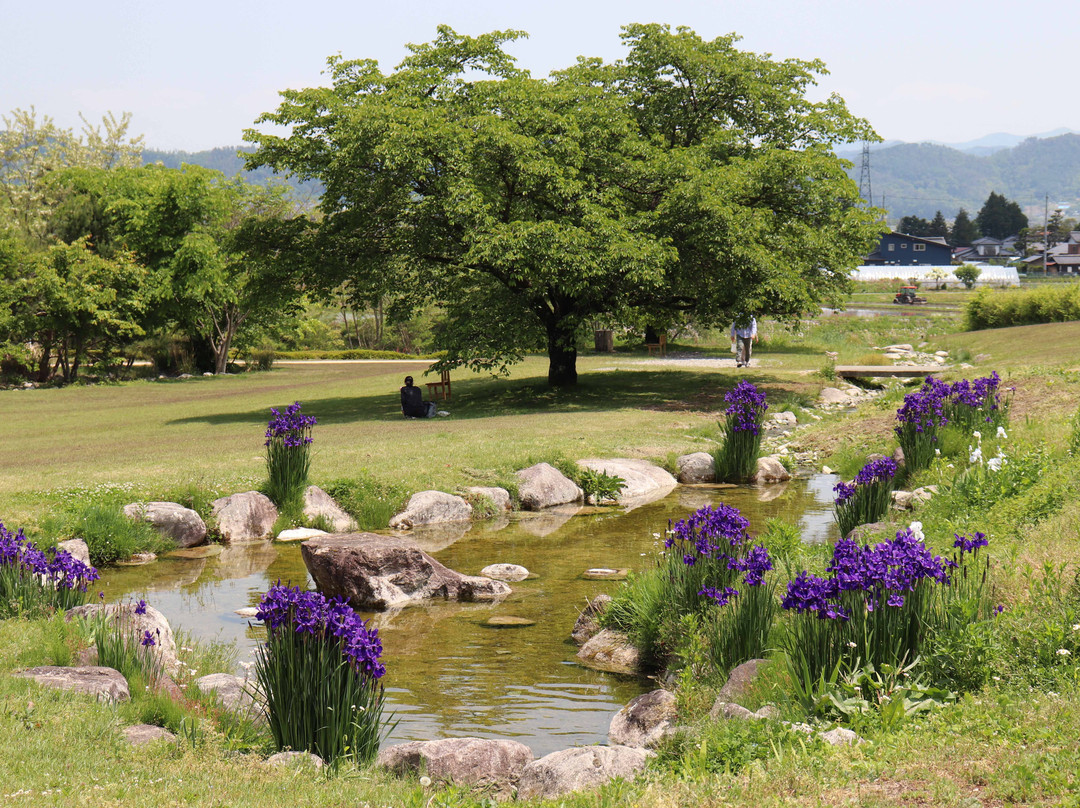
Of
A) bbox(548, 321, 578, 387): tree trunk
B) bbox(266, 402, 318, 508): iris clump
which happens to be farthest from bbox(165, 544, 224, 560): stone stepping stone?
bbox(548, 321, 578, 387): tree trunk

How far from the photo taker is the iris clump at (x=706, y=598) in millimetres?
6898

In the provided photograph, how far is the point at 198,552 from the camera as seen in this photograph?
11.9 meters

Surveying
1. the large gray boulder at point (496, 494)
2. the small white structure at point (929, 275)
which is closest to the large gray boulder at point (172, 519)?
the large gray boulder at point (496, 494)

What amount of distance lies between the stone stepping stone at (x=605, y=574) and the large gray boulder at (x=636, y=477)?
4147 mm

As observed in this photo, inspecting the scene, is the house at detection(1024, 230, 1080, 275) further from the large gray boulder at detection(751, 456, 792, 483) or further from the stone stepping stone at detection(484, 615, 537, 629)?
the stone stepping stone at detection(484, 615, 537, 629)

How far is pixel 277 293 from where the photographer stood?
961 inches

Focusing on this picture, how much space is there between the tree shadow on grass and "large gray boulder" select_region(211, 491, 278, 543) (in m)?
8.75

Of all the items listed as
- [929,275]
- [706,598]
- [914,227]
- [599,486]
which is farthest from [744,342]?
[914,227]

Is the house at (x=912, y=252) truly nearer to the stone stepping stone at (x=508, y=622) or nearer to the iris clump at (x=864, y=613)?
the stone stepping stone at (x=508, y=622)

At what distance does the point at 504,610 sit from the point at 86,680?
4306mm

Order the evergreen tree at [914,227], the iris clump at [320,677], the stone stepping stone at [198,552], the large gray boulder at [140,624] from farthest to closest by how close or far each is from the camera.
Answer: the evergreen tree at [914,227]
the stone stepping stone at [198,552]
the large gray boulder at [140,624]
the iris clump at [320,677]

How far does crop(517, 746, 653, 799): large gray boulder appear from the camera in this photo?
5.09m

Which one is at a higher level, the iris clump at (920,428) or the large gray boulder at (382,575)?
the iris clump at (920,428)

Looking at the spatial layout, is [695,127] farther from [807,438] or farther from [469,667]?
[469,667]
